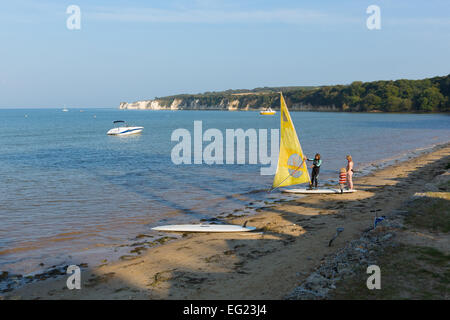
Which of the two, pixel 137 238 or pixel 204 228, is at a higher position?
pixel 204 228

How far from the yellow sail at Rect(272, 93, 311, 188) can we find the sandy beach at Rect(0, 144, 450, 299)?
2989 millimetres

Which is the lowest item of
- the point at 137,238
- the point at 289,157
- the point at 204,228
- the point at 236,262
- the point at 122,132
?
the point at 137,238

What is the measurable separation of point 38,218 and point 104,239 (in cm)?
452

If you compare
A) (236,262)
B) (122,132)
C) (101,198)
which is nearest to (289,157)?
(236,262)

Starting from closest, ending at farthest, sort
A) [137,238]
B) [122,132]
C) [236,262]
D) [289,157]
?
[236,262]
[137,238]
[289,157]
[122,132]

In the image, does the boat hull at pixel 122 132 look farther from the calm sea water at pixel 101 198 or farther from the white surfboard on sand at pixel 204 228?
the white surfboard on sand at pixel 204 228

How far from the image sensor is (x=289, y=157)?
18312 mm

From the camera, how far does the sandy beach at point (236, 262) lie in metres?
8.52

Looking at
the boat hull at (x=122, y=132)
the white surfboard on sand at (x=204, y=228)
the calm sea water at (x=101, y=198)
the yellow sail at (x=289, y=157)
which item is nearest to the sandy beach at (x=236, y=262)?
the white surfboard on sand at (x=204, y=228)

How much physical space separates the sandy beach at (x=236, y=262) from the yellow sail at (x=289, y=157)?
9.81 ft

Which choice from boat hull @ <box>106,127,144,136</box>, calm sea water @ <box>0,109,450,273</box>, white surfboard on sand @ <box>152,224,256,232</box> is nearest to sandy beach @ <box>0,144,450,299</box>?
white surfboard on sand @ <box>152,224,256,232</box>

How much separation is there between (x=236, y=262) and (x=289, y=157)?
9.12 meters

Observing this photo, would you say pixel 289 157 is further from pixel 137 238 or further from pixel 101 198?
pixel 101 198

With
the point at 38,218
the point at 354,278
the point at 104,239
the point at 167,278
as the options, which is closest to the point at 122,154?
the point at 38,218
